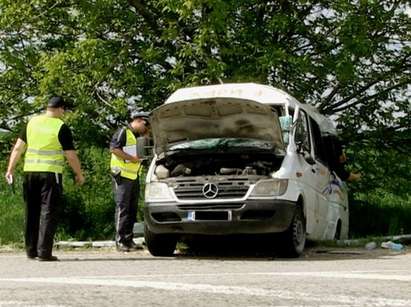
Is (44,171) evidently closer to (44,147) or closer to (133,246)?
(44,147)

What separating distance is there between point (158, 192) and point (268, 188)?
4.48 ft

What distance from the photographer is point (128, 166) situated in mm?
12469

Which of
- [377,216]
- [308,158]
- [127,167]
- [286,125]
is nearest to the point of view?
[286,125]

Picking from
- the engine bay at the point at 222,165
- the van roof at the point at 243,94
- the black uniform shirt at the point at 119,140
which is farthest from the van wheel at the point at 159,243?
the van roof at the point at 243,94

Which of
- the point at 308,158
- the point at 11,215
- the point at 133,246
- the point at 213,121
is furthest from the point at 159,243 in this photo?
the point at 11,215

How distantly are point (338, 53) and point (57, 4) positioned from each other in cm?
531

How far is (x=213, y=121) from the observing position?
12.0m

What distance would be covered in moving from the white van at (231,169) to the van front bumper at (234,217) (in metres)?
0.01

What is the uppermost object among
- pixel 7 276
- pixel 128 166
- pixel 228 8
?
pixel 228 8

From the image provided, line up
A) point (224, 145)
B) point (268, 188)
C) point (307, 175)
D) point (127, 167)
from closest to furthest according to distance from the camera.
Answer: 1. point (268, 188)
2. point (224, 145)
3. point (307, 175)
4. point (127, 167)

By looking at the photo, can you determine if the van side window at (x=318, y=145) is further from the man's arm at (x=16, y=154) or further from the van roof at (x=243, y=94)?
the man's arm at (x=16, y=154)

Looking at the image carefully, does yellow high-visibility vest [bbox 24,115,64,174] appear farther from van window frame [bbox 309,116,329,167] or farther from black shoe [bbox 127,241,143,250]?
van window frame [bbox 309,116,329,167]

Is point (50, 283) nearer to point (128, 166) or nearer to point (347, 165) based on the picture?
→ point (128, 166)

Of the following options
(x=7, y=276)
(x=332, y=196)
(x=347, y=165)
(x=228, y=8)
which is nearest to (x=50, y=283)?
(x=7, y=276)
